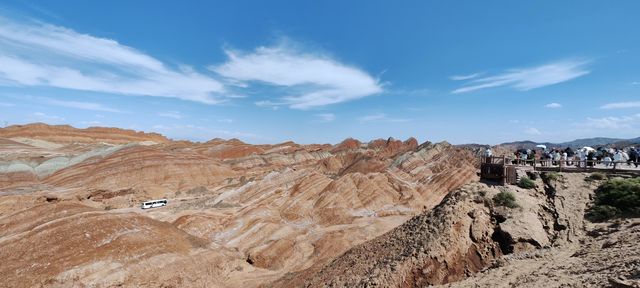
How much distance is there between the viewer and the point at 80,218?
944 inches

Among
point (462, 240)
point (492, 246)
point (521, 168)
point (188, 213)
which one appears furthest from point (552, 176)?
point (188, 213)

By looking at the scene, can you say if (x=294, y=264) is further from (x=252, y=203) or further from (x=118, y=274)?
(x=252, y=203)

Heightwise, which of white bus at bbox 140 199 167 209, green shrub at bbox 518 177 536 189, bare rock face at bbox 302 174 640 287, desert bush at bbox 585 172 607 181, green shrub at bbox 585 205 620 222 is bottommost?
white bus at bbox 140 199 167 209

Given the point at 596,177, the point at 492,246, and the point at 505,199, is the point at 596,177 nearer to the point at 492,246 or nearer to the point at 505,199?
the point at 505,199

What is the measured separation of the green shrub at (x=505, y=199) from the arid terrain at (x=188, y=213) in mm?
8892

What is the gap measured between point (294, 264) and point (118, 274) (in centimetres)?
1049

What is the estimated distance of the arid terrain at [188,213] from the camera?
68.8 feet

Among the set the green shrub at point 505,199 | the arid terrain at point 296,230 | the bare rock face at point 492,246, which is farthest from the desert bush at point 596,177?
the green shrub at point 505,199

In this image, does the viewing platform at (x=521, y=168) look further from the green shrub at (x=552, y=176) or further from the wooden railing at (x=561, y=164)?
the green shrub at (x=552, y=176)

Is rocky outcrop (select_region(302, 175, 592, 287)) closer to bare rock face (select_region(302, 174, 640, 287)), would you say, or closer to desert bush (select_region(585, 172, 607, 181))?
bare rock face (select_region(302, 174, 640, 287))

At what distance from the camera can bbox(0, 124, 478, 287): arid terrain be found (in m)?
21.0

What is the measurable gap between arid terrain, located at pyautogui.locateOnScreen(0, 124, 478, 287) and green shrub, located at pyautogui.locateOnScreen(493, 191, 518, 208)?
8.89 meters

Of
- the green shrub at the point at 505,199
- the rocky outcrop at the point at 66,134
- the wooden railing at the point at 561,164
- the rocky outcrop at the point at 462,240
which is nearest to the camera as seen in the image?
the rocky outcrop at the point at 462,240

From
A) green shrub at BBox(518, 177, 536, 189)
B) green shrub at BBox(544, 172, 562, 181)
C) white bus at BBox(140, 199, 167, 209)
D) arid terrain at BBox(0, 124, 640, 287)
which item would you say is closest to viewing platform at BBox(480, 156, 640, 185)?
green shrub at BBox(518, 177, 536, 189)
